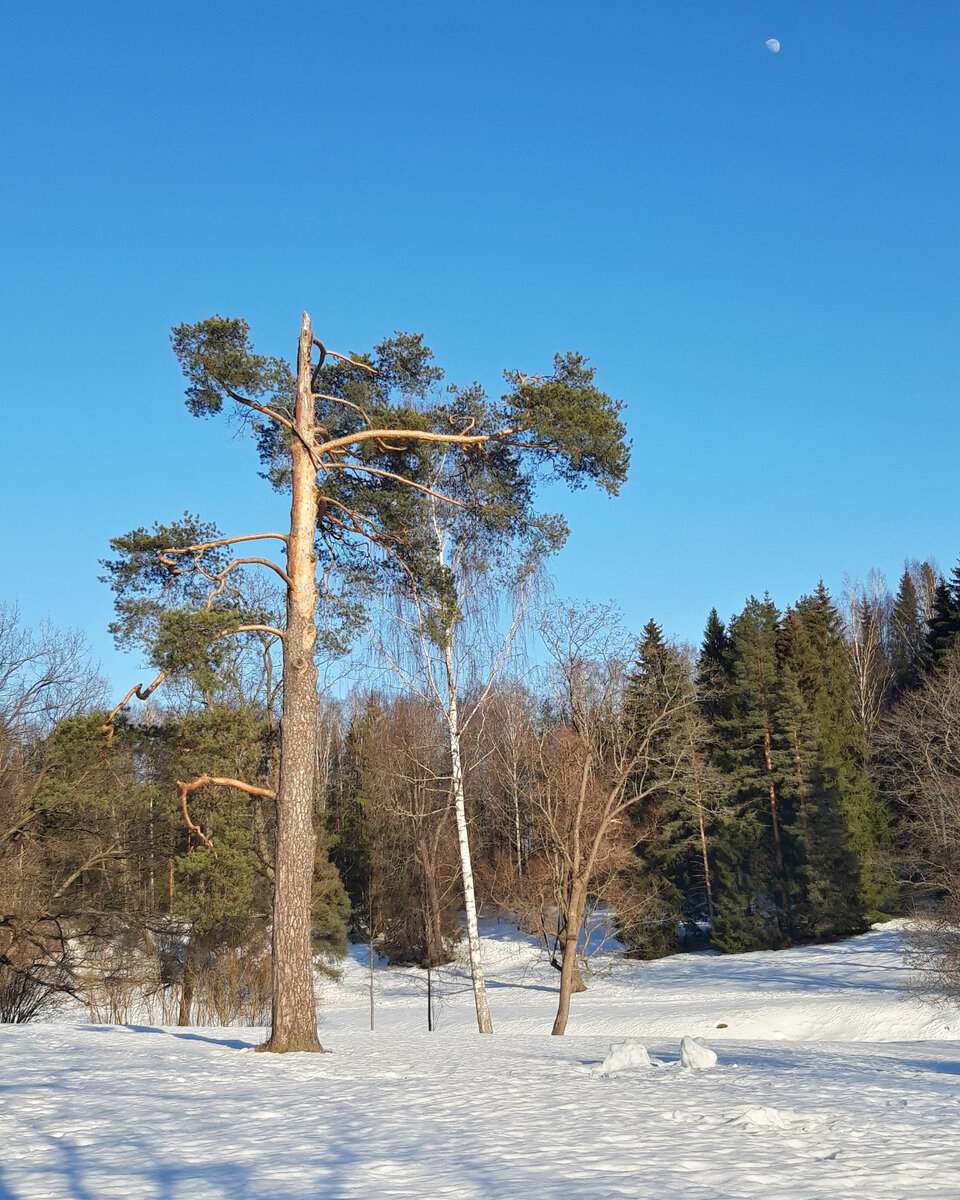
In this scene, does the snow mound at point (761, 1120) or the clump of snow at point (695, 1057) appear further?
the clump of snow at point (695, 1057)

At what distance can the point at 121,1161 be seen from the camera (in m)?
4.80

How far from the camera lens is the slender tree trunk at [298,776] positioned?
10992 mm

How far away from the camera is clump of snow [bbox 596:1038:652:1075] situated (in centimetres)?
890

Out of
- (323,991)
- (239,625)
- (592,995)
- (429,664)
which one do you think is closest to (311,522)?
(239,625)

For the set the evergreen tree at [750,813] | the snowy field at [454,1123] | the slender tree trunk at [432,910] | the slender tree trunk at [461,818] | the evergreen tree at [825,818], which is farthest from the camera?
the slender tree trunk at [432,910]

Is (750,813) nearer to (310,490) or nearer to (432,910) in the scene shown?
(432,910)

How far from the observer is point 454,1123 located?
586cm

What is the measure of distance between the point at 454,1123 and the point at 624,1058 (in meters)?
3.67

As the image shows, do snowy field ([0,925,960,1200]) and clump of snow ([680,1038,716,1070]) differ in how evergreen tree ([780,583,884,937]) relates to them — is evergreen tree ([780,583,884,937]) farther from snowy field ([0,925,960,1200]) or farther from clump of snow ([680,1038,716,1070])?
clump of snow ([680,1038,716,1070])

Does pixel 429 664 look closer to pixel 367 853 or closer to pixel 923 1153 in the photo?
pixel 923 1153

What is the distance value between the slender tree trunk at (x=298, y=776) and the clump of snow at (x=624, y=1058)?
3.45 meters

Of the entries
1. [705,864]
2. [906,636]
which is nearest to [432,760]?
[705,864]

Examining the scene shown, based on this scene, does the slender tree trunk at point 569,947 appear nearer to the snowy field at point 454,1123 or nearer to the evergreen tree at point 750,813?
the snowy field at point 454,1123

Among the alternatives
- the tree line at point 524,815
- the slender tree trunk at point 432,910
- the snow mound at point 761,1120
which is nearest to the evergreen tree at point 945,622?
the tree line at point 524,815
